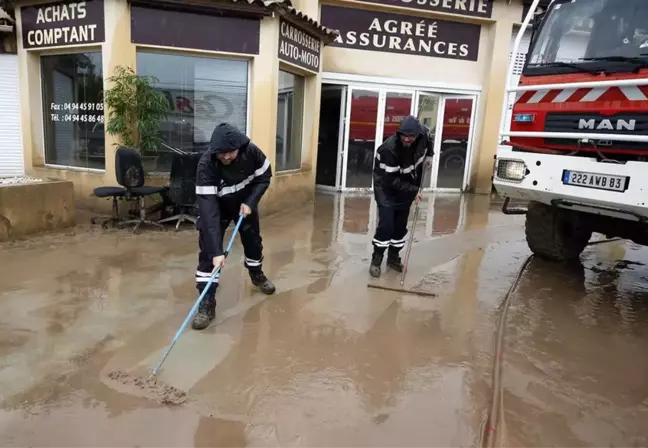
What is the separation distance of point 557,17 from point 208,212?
144 inches

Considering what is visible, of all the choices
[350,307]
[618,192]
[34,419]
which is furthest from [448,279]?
[34,419]

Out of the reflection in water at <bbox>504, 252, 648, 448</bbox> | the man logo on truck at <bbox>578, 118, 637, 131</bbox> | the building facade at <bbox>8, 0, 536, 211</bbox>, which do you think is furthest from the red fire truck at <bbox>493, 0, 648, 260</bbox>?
the building facade at <bbox>8, 0, 536, 211</bbox>

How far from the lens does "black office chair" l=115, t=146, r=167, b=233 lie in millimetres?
6383

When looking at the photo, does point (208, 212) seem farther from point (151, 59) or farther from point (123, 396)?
point (151, 59)

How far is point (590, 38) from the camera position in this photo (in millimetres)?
4438

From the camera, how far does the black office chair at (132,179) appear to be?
20.9ft

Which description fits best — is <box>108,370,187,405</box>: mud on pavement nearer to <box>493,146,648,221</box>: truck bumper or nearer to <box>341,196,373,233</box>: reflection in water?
<box>493,146,648,221</box>: truck bumper

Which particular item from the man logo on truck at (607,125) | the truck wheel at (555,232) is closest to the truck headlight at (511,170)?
the man logo on truck at (607,125)

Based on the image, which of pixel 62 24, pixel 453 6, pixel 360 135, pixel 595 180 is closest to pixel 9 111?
pixel 62 24

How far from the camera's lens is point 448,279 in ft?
17.0

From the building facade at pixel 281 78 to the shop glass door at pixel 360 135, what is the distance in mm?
21

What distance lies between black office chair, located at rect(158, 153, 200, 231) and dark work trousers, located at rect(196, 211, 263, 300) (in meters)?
2.49

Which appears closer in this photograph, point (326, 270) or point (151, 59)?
point (326, 270)

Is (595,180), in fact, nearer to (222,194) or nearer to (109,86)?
(222,194)
